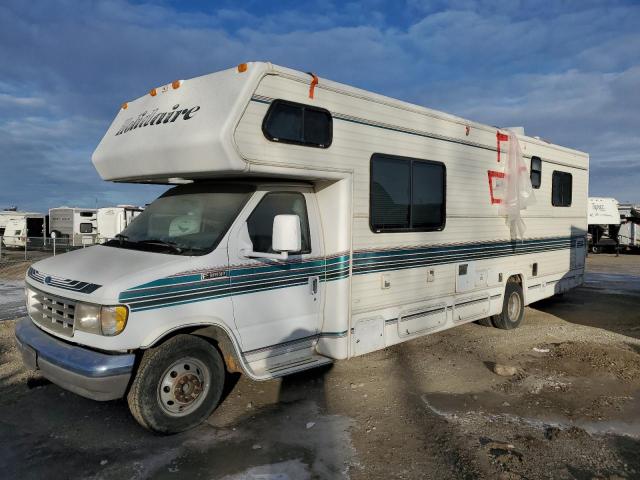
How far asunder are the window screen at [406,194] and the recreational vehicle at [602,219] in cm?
2332

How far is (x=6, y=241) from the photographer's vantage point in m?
28.3

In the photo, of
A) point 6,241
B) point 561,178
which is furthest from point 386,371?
point 6,241

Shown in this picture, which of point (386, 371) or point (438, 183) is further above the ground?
point (438, 183)

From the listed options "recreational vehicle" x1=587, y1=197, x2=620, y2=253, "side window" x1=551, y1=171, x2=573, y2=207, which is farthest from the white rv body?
"side window" x1=551, y1=171, x2=573, y2=207

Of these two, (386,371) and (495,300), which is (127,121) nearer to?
(386,371)

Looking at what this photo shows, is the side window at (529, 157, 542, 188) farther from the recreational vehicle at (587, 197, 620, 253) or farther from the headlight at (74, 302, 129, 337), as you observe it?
the recreational vehicle at (587, 197, 620, 253)

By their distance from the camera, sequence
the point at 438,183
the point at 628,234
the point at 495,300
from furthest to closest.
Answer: the point at 628,234 < the point at 495,300 < the point at 438,183

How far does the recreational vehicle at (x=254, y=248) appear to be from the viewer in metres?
4.16

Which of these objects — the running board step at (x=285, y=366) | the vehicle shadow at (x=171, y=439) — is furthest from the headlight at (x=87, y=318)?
the running board step at (x=285, y=366)

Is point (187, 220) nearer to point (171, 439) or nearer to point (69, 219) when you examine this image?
point (171, 439)

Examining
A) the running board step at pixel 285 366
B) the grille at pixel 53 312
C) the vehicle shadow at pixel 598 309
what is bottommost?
the vehicle shadow at pixel 598 309

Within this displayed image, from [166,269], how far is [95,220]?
26922 mm

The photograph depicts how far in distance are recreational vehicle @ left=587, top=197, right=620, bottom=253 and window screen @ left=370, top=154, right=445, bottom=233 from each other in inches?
918

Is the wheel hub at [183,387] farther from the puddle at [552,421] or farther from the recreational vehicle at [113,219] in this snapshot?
the recreational vehicle at [113,219]
